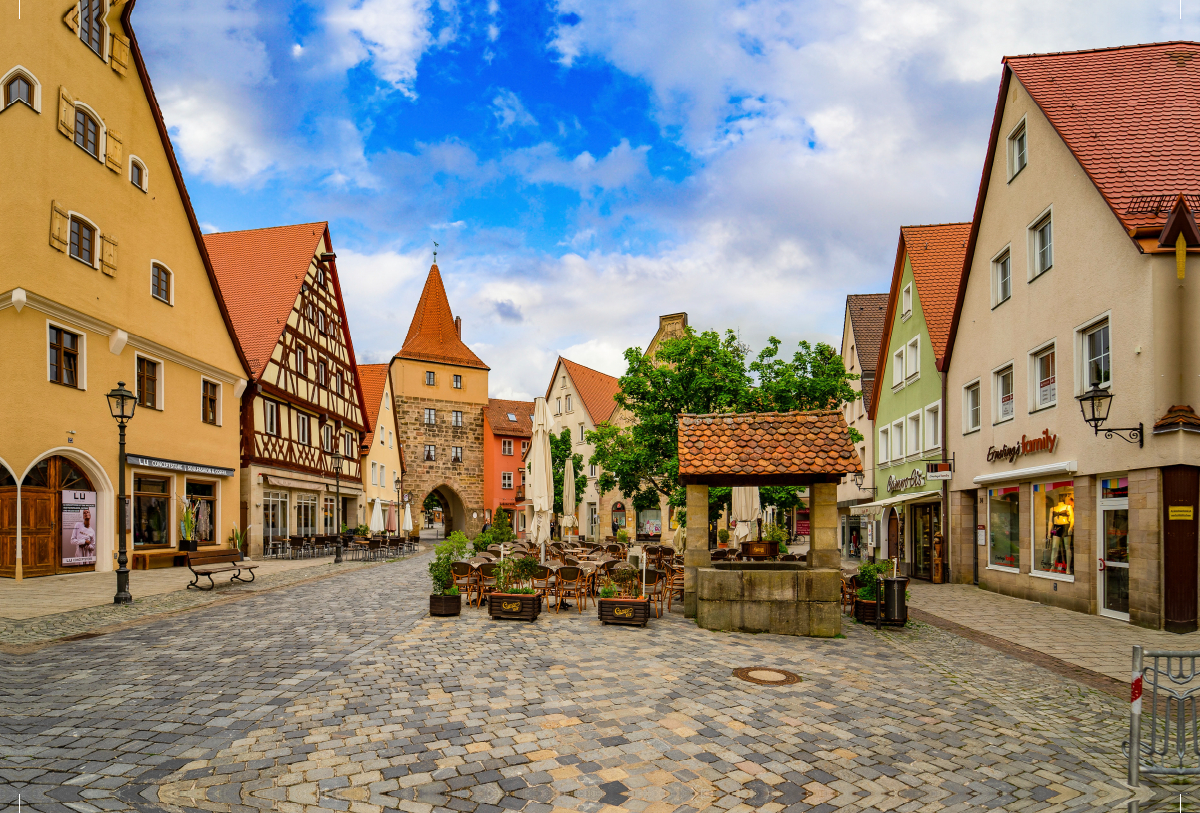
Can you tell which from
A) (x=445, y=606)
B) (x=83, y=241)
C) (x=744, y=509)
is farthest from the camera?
(x=744, y=509)

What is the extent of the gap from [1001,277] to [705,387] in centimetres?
1007

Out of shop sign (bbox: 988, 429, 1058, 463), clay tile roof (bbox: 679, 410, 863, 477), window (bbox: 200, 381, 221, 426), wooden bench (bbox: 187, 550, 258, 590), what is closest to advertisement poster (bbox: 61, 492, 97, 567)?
wooden bench (bbox: 187, 550, 258, 590)

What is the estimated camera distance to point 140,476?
20.1 meters

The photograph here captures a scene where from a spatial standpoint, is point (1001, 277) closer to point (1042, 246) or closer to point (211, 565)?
point (1042, 246)

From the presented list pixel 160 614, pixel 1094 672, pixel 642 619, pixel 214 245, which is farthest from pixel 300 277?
pixel 1094 672

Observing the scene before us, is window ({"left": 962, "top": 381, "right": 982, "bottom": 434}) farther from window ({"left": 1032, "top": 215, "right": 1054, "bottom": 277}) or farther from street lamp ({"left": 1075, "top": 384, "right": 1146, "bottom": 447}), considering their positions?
street lamp ({"left": 1075, "top": 384, "right": 1146, "bottom": 447})

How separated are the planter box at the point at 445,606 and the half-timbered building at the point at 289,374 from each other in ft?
45.7

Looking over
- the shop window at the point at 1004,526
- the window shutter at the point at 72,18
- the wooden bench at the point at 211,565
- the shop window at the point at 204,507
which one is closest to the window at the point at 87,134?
the window shutter at the point at 72,18

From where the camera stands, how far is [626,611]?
11125 millimetres

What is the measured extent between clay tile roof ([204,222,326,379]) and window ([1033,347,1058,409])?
2272 cm

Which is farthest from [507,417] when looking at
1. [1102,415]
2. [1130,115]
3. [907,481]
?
[1102,415]

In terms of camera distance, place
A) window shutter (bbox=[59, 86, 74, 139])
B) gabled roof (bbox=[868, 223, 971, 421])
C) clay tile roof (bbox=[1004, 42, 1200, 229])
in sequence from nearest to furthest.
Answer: clay tile roof (bbox=[1004, 42, 1200, 229])
window shutter (bbox=[59, 86, 74, 139])
gabled roof (bbox=[868, 223, 971, 421])

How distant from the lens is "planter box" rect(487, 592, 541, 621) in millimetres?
11602

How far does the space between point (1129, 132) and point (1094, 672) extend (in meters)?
10.8
